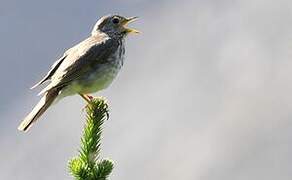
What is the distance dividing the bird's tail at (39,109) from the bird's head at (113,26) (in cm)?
247

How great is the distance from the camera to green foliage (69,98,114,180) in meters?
4.66

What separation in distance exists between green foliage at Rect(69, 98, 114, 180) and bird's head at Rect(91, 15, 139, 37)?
170 inches

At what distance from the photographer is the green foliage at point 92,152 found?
4660 millimetres

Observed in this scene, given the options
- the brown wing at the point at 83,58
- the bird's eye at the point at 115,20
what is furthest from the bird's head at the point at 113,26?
the brown wing at the point at 83,58

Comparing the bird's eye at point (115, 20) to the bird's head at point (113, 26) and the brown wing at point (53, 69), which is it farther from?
the brown wing at point (53, 69)

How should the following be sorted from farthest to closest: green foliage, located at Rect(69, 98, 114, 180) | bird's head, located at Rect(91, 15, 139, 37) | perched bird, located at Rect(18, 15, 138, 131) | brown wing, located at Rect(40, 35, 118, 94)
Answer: bird's head, located at Rect(91, 15, 139, 37)
brown wing, located at Rect(40, 35, 118, 94)
perched bird, located at Rect(18, 15, 138, 131)
green foliage, located at Rect(69, 98, 114, 180)

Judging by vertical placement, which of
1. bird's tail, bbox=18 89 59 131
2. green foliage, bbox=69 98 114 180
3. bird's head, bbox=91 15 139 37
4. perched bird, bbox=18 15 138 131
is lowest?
green foliage, bbox=69 98 114 180

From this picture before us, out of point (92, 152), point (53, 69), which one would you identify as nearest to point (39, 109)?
point (53, 69)

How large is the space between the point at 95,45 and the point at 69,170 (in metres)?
5.35

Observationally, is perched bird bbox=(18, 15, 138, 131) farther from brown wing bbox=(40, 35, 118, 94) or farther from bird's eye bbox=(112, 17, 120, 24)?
bird's eye bbox=(112, 17, 120, 24)

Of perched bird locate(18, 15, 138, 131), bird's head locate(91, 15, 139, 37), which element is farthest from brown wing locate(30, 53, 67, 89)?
bird's head locate(91, 15, 139, 37)

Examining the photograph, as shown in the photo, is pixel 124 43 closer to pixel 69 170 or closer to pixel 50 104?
pixel 50 104

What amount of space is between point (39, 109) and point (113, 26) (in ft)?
10.7

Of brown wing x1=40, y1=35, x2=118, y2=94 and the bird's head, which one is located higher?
the bird's head
